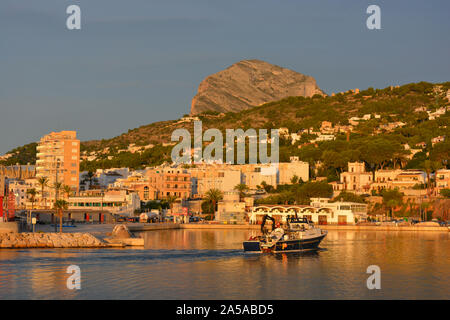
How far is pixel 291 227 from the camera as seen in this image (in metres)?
75.9

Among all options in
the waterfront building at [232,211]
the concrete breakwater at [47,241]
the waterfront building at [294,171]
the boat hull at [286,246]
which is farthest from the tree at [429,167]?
the concrete breakwater at [47,241]

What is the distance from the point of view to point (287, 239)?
7100 cm

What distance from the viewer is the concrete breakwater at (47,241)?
2771 inches

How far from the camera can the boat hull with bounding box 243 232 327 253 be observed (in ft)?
227

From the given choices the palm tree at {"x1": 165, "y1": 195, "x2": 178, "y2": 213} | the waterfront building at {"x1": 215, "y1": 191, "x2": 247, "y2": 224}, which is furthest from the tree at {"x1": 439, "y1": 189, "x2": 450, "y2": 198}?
the palm tree at {"x1": 165, "y1": 195, "x2": 178, "y2": 213}

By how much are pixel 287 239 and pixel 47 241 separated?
25.6 m

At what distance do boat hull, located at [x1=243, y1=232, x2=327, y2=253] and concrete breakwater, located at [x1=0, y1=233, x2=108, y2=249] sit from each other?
642 inches

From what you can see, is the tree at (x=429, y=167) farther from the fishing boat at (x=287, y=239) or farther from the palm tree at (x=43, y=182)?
the palm tree at (x=43, y=182)
